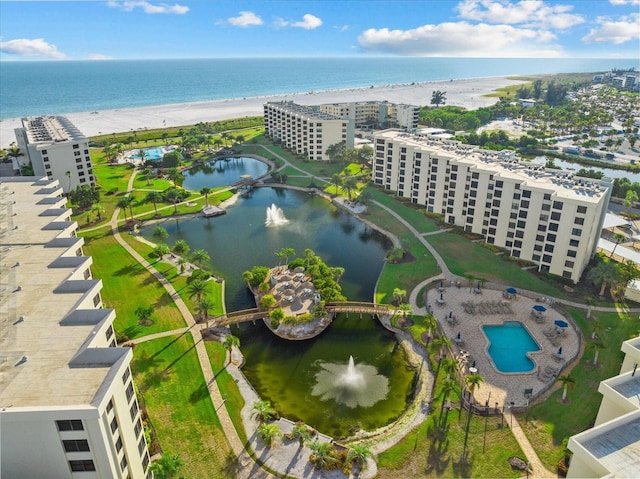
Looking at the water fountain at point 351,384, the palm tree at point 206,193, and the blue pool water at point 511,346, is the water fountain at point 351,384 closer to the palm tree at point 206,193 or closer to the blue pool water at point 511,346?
the blue pool water at point 511,346

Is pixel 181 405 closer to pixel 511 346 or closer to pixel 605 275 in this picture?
pixel 511 346

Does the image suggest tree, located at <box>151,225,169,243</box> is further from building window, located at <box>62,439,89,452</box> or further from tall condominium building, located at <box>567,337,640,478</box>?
tall condominium building, located at <box>567,337,640,478</box>

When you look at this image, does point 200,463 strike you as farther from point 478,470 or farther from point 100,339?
point 478,470

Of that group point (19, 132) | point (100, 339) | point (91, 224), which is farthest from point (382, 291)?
point (19, 132)

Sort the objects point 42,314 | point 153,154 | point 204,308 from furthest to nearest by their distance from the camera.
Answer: point 153,154, point 204,308, point 42,314

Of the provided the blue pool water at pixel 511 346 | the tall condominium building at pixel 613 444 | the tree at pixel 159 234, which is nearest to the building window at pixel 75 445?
the tall condominium building at pixel 613 444

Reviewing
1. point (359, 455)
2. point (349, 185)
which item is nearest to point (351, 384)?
point (359, 455)
